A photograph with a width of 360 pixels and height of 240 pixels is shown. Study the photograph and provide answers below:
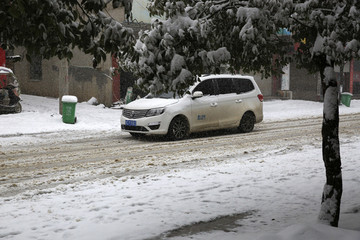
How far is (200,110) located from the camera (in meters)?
13.1

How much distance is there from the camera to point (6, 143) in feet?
40.2

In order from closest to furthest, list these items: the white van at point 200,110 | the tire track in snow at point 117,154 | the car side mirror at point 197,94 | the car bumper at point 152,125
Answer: the tire track in snow at point 117,154 → the car bumper at point 152,125 → the white van at point 200,110 → the car side mirror at point 197,94

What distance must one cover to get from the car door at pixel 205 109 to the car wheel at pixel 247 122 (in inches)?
48.2

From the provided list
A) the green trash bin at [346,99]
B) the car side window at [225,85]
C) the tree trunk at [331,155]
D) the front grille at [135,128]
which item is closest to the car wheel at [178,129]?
the front grille at [135,128]

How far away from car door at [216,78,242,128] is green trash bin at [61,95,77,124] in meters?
5.36

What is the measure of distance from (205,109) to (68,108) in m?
5.48

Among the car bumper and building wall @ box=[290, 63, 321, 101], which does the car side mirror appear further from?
building wall @ box=[290, 63, 321, 101]

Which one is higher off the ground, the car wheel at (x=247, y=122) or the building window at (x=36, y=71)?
the building window at (x=36, y=71)

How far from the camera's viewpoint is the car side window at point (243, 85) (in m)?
14.4

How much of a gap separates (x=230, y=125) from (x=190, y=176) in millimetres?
6506

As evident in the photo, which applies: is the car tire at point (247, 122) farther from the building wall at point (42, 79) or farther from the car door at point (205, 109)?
the building wall at point (42, 79)

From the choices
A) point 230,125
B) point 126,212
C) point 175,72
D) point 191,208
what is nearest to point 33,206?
point 126,212

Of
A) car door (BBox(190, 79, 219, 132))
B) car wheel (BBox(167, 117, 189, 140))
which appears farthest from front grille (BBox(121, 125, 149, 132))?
car door (BBox(190, 79, 219, 132))

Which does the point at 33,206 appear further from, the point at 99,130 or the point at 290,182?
the point at 99,130
